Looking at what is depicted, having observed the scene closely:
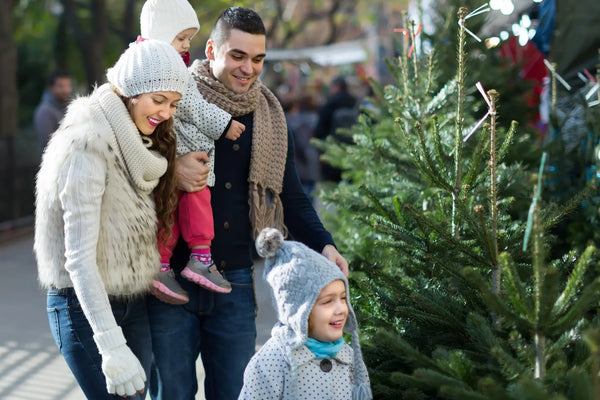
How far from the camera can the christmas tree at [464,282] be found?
2.22 m

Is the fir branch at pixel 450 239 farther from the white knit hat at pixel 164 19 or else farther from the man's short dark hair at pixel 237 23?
the white knit hat at pixel 164 19

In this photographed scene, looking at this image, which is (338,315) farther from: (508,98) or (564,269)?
(508,98)

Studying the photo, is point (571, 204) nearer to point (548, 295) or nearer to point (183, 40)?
point (548, 295)

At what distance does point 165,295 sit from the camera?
298cm

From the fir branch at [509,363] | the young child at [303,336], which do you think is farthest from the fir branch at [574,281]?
the young child at [303,336]

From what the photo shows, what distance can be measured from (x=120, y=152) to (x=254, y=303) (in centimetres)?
90

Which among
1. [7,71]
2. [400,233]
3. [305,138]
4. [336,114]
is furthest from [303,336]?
[7,71]

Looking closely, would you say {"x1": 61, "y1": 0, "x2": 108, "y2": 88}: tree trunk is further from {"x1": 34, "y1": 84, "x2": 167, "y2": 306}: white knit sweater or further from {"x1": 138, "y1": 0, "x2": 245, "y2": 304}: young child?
{"x1": 34, "y1": 84, "x2": 167, "y2": 306}: white knit sweater

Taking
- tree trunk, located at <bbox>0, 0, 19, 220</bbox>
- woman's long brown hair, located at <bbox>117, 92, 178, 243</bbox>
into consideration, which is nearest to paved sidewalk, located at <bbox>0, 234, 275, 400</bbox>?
woman's long brown hair, located at <bbox>117, 92, 178, 243</bbox>

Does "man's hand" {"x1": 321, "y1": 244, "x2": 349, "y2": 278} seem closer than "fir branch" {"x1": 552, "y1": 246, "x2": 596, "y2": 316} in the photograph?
No

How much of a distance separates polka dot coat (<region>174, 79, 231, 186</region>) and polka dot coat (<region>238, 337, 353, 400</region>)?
851mm

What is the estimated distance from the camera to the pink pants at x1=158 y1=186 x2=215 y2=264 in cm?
309

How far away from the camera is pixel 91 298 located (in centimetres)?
261

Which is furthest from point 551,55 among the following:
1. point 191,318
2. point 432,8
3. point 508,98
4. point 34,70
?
point 34,70
